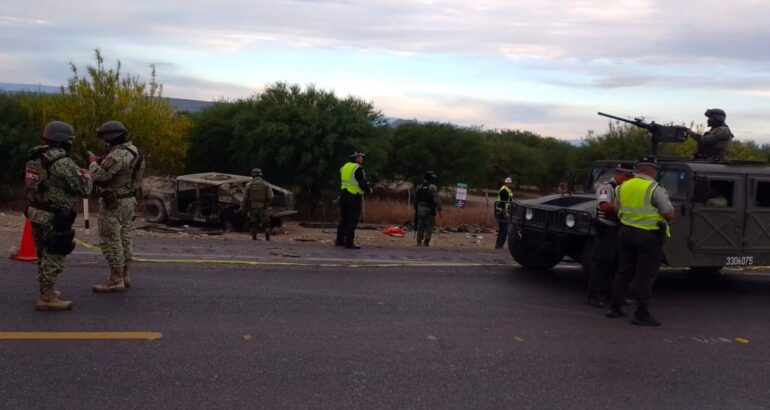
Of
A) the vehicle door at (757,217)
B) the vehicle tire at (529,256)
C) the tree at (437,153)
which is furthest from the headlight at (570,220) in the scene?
the tree at (437,153)

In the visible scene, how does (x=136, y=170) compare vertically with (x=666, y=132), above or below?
below

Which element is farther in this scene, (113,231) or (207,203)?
(207,203)

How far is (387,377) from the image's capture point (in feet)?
16.9

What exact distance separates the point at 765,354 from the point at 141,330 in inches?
207

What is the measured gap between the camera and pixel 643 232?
7.23 metres

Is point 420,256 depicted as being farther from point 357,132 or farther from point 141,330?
point 357,132

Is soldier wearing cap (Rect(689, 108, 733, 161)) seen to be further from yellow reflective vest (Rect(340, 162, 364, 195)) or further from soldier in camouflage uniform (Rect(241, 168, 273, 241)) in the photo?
soldier in camouflage uniform (Rect(241, 168, 273, 241))

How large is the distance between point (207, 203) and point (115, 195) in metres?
14.8

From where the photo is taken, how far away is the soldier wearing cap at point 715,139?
10258 mm

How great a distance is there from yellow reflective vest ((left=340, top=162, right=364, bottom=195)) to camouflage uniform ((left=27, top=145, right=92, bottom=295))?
6331 millimetres

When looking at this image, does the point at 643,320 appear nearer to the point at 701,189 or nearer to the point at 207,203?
the point at 701,189

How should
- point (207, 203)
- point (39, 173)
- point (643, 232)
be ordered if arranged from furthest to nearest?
1. point (207, 203)
2. point (643, 232)
3. point (39, 173)

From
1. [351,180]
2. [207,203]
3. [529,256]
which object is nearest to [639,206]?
[529,256]

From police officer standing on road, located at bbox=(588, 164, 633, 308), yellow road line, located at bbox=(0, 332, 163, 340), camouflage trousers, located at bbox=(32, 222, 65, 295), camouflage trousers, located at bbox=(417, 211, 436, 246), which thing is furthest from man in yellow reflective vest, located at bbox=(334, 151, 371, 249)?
yellow road line, located at bbox=(0, 332, 163, 340)
